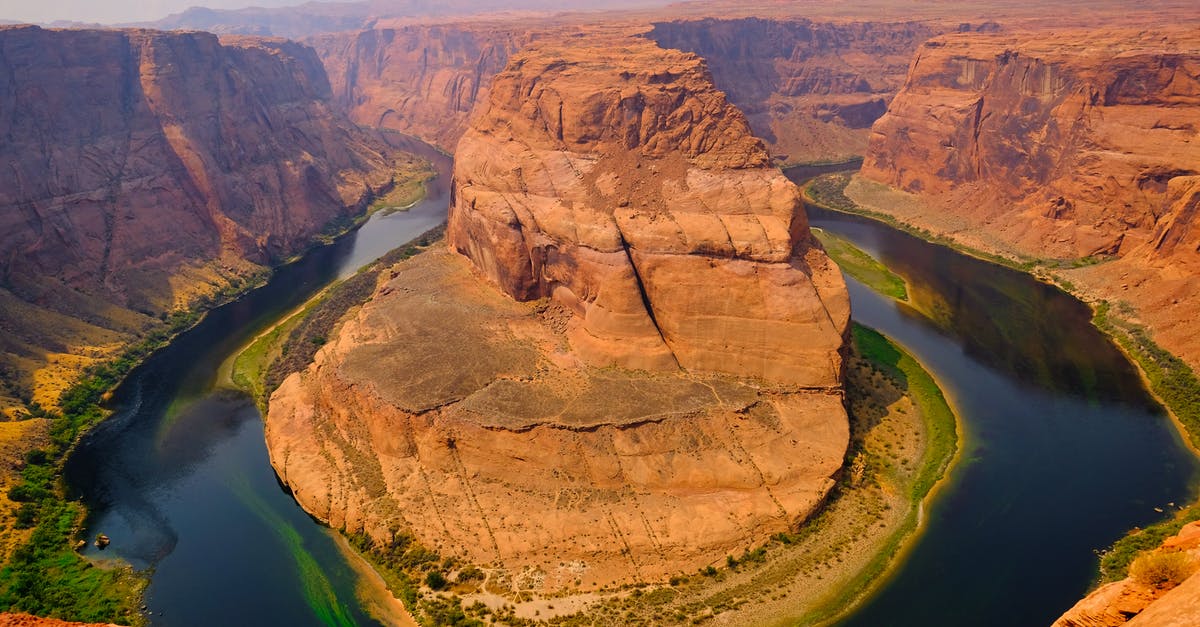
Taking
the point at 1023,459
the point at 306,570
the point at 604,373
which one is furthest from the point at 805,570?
the point at 306,570

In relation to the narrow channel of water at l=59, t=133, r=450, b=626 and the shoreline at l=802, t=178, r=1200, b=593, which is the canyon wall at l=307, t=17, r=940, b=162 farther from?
the narrow channel of water at l=59, t=133, r=450, b=626

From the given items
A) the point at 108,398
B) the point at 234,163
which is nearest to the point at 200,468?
the point at 108,398

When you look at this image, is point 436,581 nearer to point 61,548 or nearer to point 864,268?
point 61,548

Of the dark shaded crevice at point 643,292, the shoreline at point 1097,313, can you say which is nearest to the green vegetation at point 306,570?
the dark shaded crevice at point 643,292

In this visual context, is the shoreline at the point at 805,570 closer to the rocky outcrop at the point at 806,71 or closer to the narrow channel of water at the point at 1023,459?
the narrow channel of water at the point at 1023,459

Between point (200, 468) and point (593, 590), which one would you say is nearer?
point (593, 590)

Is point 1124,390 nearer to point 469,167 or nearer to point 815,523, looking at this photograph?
point 815,523

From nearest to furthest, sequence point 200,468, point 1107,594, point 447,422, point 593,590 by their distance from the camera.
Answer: point 1107,594 → point 593,590 → point 447,422 → point 200,468
